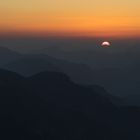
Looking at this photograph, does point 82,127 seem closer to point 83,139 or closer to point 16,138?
point 83,139

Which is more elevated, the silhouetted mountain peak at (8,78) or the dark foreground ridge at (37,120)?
the silhouetted mountain peak at (8,78)

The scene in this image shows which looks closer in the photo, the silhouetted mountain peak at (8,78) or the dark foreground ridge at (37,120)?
the dark foreground ridge at (37,120)

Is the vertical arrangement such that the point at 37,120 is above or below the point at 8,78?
below

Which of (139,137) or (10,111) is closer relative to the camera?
(10,111)

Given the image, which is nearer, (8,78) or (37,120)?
(37,120)

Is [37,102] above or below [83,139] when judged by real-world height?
above

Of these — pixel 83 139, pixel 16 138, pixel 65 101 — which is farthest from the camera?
pixel 65 101

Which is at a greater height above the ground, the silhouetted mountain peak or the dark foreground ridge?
the silhouetted mountain peak

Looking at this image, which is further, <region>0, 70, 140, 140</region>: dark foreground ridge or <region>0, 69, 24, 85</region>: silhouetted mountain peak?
<region>0, 69, 24, 85</region>: silhouetted mountain peak

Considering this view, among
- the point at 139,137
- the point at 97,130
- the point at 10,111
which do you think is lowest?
the point at 139,137

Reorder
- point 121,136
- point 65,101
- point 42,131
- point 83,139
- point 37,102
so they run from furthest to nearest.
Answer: point 65,101 < point 121,136 < point 37,102 < point 83,139 < point 42,131

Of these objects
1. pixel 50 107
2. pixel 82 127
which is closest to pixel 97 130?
pixel 82 127
